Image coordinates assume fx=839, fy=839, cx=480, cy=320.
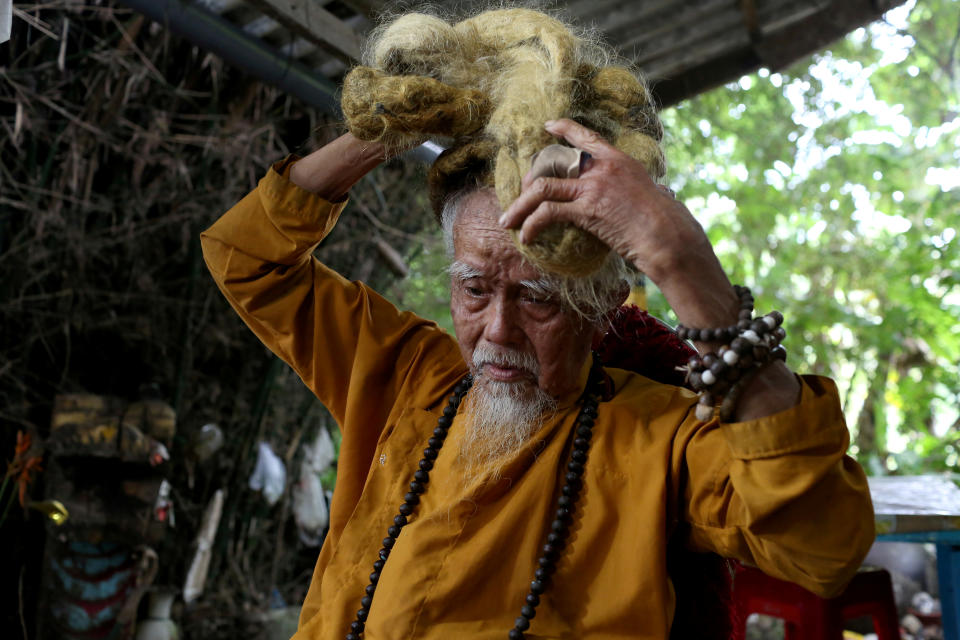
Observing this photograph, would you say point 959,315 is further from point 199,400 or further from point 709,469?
point 709,469

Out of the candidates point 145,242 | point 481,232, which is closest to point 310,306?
point 481,232

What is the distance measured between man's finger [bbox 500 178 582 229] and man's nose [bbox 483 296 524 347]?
0.29 m

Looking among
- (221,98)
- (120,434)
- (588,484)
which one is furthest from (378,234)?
(588,484)

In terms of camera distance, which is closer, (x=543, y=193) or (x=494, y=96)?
(x=543, y=193)

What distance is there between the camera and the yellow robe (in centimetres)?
132

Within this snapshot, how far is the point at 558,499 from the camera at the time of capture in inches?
66.6

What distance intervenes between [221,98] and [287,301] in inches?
101

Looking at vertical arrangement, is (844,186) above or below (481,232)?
above

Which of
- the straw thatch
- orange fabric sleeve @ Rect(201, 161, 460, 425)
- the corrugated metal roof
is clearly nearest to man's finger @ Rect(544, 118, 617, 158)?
orange fabric sleeve @ Rect(201, 161, 460, 425)

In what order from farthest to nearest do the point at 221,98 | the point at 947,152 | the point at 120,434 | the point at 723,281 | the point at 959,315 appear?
the point at 947,152 → the point at 959,315 → the point at 221,98 → the point at 120,434 → the point at 723,281

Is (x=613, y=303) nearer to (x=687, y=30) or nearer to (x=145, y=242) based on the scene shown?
Result: (x=687, y=30)

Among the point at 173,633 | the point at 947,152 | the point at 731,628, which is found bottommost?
the point at 173,633

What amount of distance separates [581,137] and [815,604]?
205 centimetres

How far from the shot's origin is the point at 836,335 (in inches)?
349
